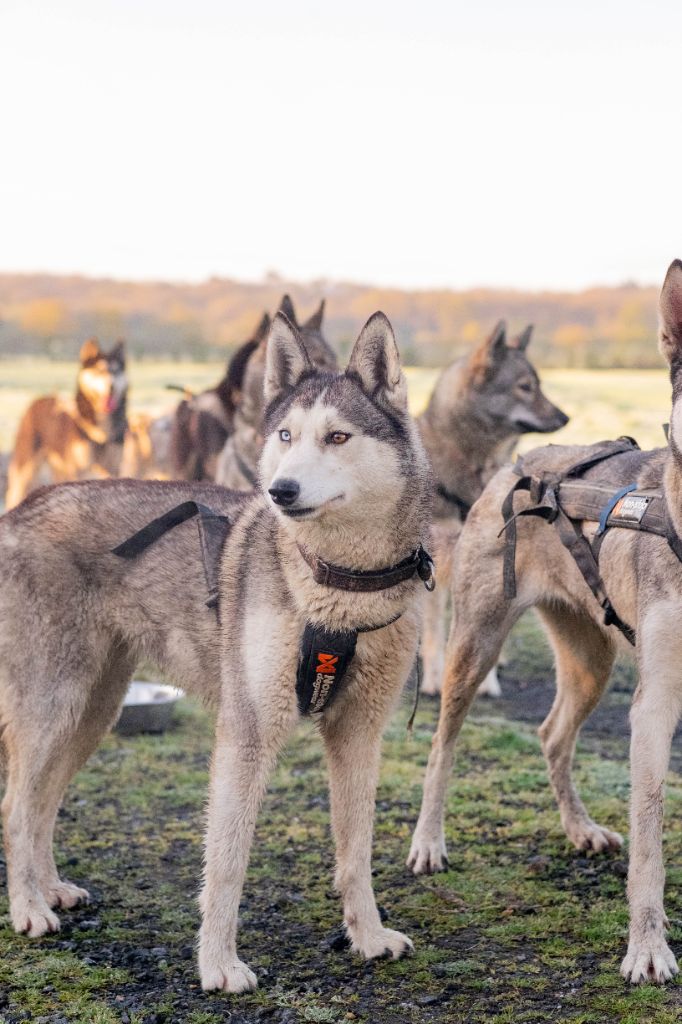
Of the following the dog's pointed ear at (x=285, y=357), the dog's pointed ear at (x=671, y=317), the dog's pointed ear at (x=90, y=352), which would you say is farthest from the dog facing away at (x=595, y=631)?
the dog's pointed ear at (x=90, y=352)

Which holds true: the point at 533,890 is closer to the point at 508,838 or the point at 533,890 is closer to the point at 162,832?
the point at 508,838

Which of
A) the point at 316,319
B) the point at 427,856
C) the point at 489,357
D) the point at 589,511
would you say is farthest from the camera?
the point at 489,357

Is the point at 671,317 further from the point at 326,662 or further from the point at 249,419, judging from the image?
the point at 249,419

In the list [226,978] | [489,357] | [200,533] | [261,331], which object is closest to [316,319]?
[261,331]

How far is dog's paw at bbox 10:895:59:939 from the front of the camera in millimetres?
3918

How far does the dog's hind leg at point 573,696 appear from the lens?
4.79 meters

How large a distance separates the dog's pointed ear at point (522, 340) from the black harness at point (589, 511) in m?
4.13

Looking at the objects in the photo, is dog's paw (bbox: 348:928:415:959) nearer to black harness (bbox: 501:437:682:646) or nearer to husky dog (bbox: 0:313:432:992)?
husky dog (bbox: 0:313:432:992)

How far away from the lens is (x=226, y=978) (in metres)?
3.53

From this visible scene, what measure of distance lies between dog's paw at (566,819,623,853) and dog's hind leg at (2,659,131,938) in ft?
6.63

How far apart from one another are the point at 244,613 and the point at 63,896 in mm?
1426

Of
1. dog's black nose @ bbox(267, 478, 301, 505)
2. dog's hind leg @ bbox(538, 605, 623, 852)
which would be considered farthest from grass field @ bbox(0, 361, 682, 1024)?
dog's black nose @ bbox(267, 478, 301, 505)

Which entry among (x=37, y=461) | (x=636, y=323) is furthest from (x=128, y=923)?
(x=636, y=323)

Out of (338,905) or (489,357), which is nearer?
(338,905)
